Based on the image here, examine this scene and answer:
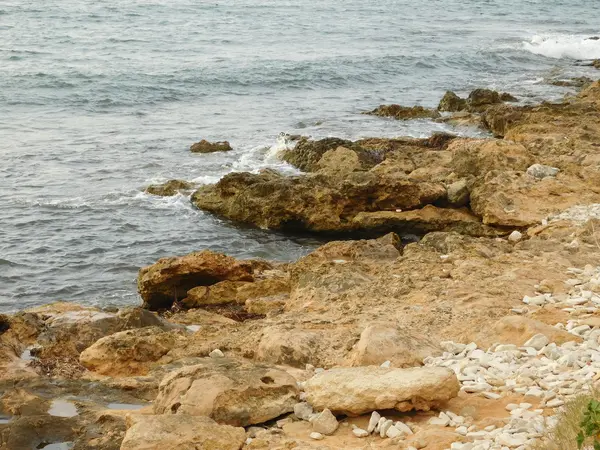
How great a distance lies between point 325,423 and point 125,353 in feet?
11.8

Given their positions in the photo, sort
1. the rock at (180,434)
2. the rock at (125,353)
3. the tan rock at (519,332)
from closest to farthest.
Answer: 1. the rock at (180,434)
2. the tan rock at (519,332)
3. the rock at (125,353)

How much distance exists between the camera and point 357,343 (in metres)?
8.28

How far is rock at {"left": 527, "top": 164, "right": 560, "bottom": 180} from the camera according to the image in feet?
51.1

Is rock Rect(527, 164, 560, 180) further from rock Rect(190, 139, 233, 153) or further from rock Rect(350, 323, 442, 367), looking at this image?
rock Rect(190, 139, 233, 153)

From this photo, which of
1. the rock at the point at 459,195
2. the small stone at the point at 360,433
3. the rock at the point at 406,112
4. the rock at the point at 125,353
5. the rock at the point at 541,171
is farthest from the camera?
the rock at the point at 406,112

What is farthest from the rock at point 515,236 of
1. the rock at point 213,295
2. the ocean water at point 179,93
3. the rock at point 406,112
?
the rock at point 406,112

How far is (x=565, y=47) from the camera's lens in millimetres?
44781

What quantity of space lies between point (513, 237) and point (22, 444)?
866cm

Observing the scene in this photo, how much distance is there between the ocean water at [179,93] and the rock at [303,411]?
288 inches

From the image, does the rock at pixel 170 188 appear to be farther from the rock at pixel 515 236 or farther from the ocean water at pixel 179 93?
the rock at pixel 515 236

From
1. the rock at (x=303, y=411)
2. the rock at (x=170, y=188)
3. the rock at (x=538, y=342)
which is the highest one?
the rock at (x=538, y=342)

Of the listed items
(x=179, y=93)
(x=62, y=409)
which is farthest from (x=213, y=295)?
(x=179, y=93)

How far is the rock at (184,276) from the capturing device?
1280 centimetres

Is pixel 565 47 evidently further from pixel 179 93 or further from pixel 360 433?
pixel 360 433
